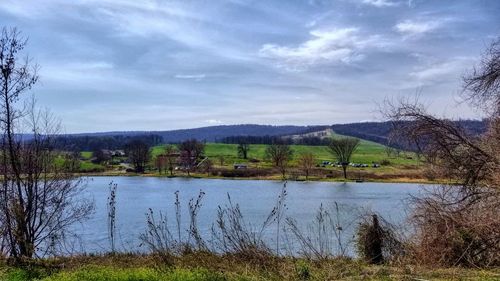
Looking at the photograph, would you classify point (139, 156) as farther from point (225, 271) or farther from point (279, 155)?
point (225, 271)

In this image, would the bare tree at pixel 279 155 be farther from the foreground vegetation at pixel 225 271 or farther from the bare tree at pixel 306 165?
the foreground vegetation at pixel 225 271

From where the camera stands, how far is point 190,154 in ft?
391

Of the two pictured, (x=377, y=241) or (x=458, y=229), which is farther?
(x=377, y=241)

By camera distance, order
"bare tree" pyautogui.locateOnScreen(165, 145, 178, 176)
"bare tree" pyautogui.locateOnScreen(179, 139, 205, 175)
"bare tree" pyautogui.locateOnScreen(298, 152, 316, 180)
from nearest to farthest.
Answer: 1. "bare tree" pyautogui.locateOnScreen(298, 152, 316, 180)
2. "bare tree" pyautogui.locateOnScreen(165, 145, 178, 176)
3. "bare tree" pyautogui.locateOnScreen(179, 139, 205, 175)

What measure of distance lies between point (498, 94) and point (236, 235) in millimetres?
7335

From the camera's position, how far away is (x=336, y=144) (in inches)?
4129

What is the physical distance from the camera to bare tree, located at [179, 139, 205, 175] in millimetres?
113581

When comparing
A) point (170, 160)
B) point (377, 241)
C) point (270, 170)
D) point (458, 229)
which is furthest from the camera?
point (170, 160)

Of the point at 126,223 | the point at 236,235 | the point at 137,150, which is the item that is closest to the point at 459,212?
the point at 236,235

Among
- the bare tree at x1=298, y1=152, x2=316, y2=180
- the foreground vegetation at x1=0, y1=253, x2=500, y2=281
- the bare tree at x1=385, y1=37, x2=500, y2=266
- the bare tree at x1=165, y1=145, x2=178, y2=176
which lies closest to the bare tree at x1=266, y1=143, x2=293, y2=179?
the bare tree at x1=298, y1=152, x2=316, y2=180

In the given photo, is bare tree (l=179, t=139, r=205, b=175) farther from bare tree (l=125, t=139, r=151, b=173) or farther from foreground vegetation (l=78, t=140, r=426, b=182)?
bare tree (l=125, t=139, r=151, b=173)

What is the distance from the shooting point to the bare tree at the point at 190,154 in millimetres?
113581

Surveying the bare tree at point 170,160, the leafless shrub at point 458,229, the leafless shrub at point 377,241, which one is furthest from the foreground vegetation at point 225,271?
the bare tree at point 170,160

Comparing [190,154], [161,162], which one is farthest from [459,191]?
[190,154]
